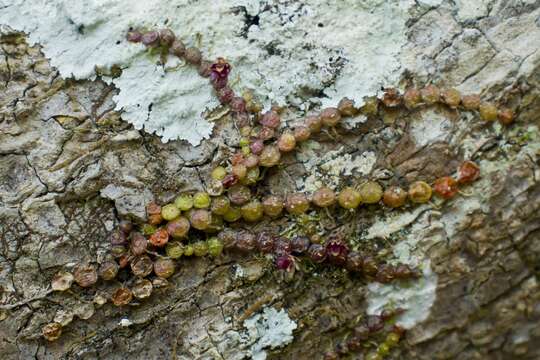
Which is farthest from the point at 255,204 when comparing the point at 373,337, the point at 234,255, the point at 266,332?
the point at 373,337

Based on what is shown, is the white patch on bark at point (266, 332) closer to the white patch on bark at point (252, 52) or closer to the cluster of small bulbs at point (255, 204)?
the cluster of small bulbs at point (255, 204)

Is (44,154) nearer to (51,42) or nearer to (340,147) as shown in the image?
(51,42)

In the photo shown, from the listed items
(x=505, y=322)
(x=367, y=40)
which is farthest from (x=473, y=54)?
(x=505, y=322)

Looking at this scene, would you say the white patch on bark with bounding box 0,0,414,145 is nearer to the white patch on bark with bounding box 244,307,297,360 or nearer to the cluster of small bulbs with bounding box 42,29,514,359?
the cluster of small bulbs with bounding box 42,29,514,359

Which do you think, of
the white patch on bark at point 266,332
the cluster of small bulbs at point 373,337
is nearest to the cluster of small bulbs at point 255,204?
the cluster of small bulbs at point 373,337

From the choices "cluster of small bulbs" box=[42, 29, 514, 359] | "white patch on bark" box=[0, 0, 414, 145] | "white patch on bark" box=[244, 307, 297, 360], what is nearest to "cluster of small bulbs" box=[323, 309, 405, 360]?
"cluster of small bulbs" box=[42, 29, 514, 359]

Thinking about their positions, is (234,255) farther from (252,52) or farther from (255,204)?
(252,52)
